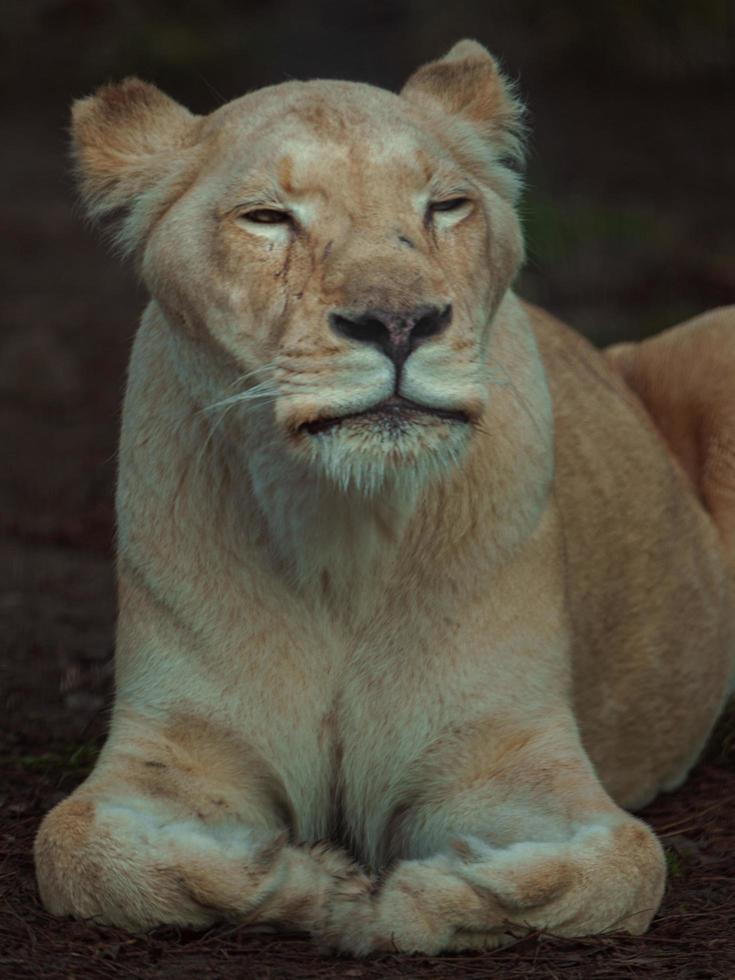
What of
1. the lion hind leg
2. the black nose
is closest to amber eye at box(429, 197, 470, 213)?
the black nose

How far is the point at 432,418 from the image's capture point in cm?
340

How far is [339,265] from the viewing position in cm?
351

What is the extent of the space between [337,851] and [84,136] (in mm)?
1603

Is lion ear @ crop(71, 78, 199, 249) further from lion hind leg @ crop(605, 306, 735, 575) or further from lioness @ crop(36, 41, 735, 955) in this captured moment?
lion hind leg @ crop(605, 306, 735, 575)

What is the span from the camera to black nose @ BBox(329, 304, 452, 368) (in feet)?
10.9

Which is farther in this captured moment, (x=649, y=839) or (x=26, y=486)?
(x=26, y=486)

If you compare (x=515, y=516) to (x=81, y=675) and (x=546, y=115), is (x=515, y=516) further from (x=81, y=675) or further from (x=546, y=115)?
(x=546, y=115)

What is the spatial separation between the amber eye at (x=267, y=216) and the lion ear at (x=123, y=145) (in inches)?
16.4

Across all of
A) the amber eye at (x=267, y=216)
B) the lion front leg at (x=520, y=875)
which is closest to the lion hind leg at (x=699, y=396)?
the lion front leg at (x=520, y=875)

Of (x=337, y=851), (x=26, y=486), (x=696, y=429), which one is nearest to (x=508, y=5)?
(x=26, y=486)

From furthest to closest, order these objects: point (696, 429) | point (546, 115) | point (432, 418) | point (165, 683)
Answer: point (546, 115)
point (696, 429)
point (165, 683)
point (432, 418)

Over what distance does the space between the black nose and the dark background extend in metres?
1.10

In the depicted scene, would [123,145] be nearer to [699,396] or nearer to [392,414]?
[392,414]

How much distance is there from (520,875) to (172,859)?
25.3 inches
